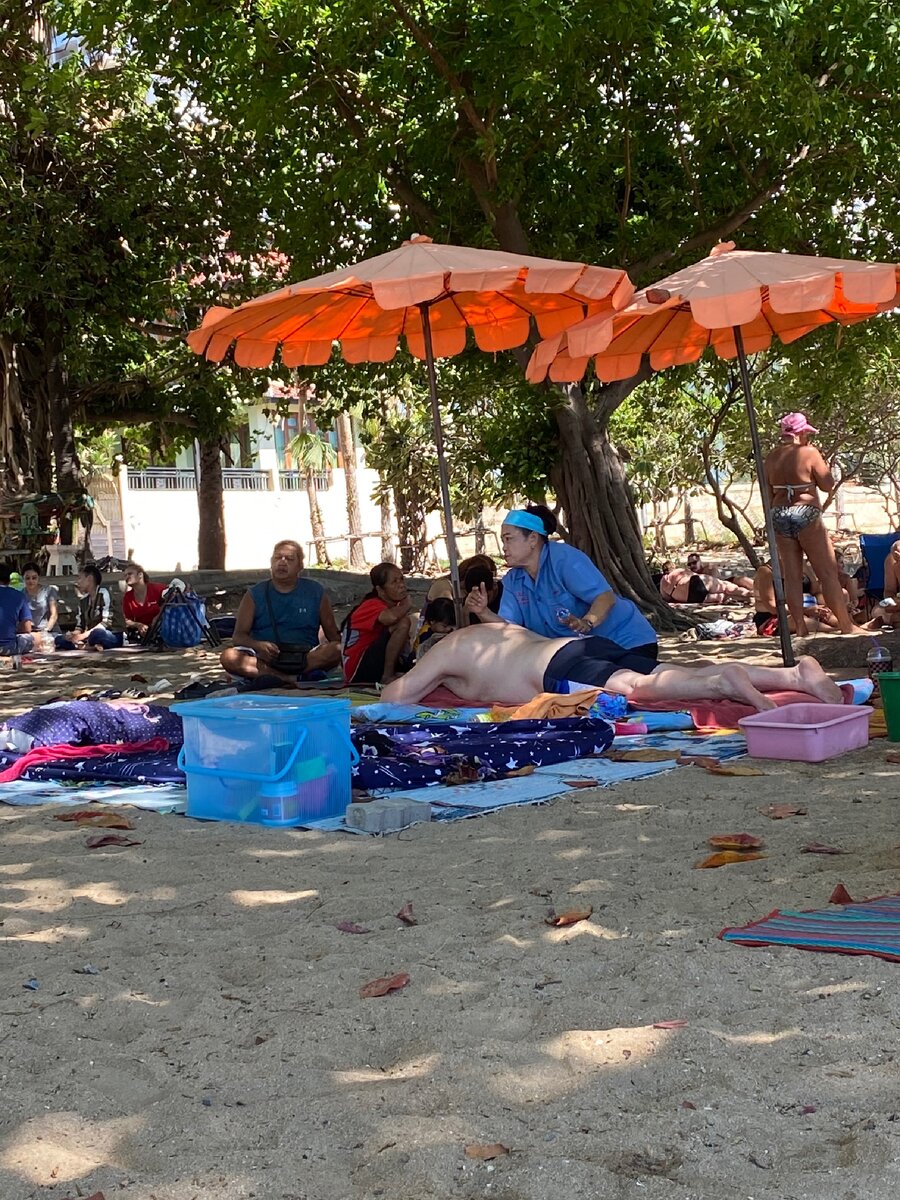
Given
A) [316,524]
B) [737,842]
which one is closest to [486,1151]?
[737,842]

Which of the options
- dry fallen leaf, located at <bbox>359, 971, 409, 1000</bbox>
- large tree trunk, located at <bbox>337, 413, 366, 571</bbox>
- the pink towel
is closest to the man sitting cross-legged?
the pink towel

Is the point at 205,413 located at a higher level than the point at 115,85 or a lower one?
lower

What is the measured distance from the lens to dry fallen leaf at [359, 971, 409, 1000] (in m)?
2.89

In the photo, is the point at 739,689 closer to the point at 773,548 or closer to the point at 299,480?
the point at 773,548

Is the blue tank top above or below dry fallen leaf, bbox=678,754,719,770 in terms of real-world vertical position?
above

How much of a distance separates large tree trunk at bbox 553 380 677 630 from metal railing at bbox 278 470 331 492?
20.8 metres

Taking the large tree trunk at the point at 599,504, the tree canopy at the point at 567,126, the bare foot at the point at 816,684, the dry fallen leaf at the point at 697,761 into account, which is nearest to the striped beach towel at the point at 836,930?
the dry fallen leaf at the point at 697,761

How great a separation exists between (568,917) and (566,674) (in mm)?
3454

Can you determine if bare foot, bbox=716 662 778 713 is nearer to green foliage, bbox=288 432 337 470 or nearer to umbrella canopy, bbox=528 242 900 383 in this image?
umbrella canopy, bbox=528 242 900 383

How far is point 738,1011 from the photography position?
2.64 metres

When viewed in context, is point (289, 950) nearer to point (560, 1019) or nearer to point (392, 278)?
point (560, 1019)

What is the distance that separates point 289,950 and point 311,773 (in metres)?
1.51

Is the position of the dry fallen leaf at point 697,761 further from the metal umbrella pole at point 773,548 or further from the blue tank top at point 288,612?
the blue tank top at point 288,612

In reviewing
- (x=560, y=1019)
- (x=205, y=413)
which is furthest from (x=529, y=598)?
(x=205, y=413)
